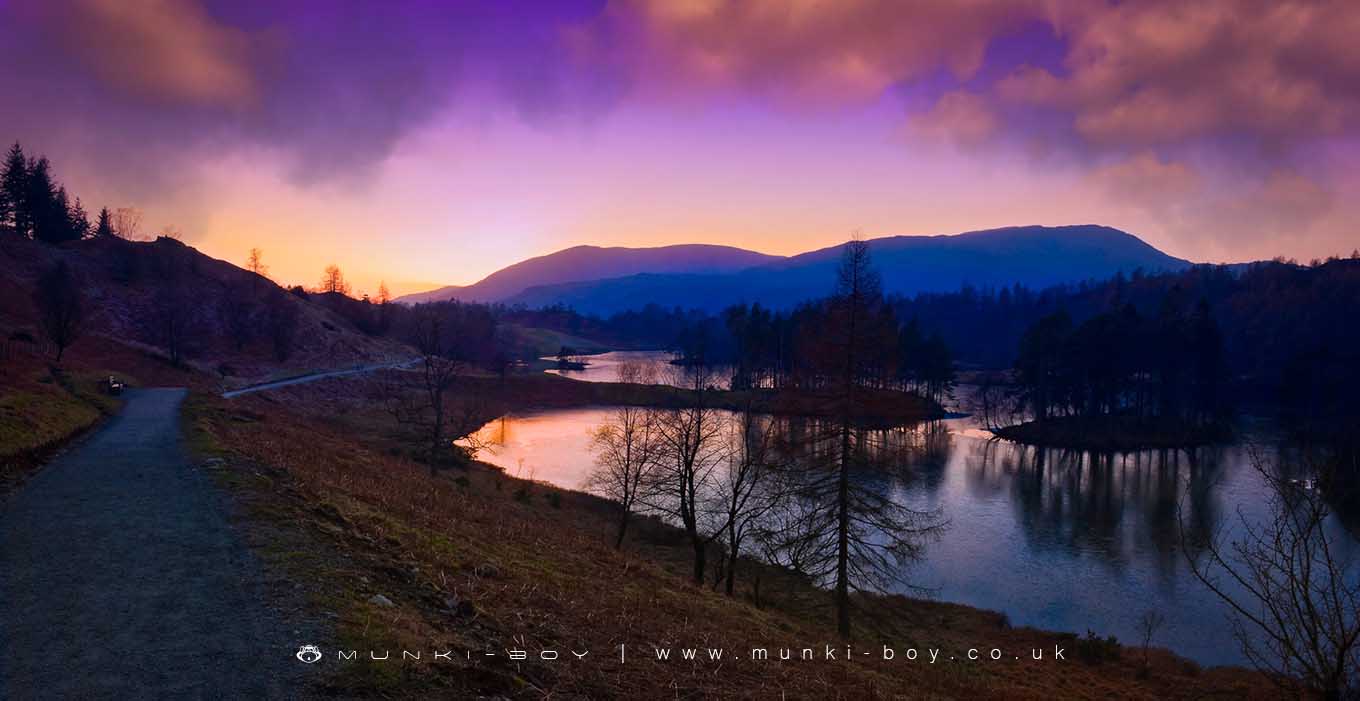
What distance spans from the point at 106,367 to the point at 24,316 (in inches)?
992

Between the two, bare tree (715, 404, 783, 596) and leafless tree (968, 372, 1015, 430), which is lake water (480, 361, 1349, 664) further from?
leafless tree (968, 372, 1015, 430)

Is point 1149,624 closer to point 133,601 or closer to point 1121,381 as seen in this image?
point 133,601

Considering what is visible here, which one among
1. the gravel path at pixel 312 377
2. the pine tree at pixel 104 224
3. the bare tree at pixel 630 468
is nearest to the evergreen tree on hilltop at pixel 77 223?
the pine tree at pixel 104 224

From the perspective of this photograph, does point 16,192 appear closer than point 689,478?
No

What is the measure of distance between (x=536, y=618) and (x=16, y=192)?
135 meters

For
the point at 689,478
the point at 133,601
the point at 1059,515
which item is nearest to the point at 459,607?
the point at 133,601

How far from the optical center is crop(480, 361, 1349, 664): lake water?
28188 millimetres

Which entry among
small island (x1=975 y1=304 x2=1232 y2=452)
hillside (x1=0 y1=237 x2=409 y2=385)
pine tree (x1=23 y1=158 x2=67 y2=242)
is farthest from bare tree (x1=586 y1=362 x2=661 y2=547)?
pine tree (x1=23 y1=158 x2=67 y2=242)

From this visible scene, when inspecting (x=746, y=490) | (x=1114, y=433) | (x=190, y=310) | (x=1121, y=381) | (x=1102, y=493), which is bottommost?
(x=1102, y=493)

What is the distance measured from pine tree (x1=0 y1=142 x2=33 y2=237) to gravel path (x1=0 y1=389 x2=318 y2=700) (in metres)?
121

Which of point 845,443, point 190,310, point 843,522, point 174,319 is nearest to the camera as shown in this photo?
point 843,522

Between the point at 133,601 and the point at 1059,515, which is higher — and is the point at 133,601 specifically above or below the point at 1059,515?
above

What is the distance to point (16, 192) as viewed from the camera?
313 feet

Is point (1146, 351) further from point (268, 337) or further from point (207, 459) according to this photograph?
point (268, 337)
